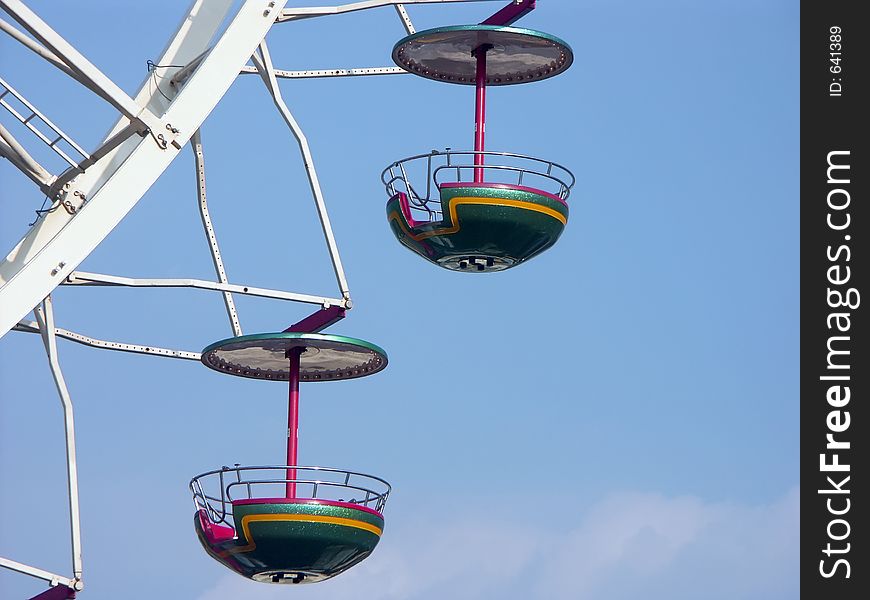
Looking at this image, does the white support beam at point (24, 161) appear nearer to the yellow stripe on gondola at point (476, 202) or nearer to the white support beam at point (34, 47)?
the white support beam at point (34, 47)

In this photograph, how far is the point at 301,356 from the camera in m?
31.2

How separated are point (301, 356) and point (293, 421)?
102 centimetres

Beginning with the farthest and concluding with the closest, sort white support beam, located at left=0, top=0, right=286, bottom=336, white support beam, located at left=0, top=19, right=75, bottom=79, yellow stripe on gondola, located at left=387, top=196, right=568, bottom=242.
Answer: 1. yellow stripe on gondola, located at left=387, top=196, right=568, bottom=242
2. white support beam, located at left=0, top=19, right=75, bottom=79
3. white support beam, located at left=0, top=0, right=286, bottom=336

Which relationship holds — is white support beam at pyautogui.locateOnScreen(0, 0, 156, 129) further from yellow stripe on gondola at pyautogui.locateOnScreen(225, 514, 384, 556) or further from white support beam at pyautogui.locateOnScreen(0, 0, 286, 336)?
yellow stripe on gondola at pyautogui.locateOnScreen(225, 514, 384, 556)

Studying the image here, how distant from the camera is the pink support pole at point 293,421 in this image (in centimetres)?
2923

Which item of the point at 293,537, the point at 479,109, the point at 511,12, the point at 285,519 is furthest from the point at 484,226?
the point at 293,537

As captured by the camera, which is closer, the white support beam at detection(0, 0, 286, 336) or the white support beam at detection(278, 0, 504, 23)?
the white support beam at detection(0, 0, 286, 336)

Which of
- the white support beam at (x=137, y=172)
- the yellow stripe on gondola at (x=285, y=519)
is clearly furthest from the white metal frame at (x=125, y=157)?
the yellow stripe on gondola at (x=285, y=519)

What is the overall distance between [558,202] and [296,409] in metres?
4.11

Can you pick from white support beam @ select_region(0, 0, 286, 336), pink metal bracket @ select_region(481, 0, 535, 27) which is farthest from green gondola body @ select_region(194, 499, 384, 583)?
pink metal bracket @ select_region(481, 0, 535, 27)

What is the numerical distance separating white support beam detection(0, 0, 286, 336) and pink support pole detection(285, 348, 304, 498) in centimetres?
462

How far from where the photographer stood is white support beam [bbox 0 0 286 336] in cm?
2495
